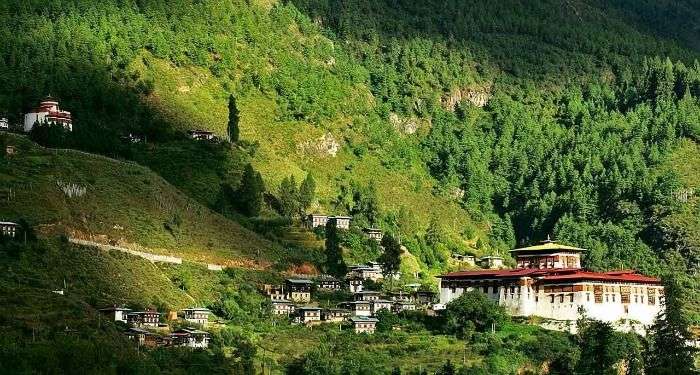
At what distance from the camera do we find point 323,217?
156000 mm

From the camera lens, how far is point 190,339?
114m

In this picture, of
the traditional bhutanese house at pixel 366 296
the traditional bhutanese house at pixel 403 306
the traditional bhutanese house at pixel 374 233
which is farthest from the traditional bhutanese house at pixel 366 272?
the traditional bhutanese house at pixel 374 233

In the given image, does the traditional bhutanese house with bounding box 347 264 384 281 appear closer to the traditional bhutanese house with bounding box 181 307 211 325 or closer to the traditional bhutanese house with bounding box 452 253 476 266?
the traditional bhutanese house with bounding box 452 253 476 266

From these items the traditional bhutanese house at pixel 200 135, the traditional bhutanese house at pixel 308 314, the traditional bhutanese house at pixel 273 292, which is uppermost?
the traditional bhutanese house at pixel 200 135

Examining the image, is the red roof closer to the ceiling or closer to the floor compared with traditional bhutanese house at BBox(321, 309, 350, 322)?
closer to the ceiling

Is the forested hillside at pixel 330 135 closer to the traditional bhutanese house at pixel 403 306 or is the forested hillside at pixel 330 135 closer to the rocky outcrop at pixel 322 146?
the rocky outcrop at pixel 322 146

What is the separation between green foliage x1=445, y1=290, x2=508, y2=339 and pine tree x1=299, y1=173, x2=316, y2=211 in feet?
115

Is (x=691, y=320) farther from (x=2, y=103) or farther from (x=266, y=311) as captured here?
(x=2, y=103)

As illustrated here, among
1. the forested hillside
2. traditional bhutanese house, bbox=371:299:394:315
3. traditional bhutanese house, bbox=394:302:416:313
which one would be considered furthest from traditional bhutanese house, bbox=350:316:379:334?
the forested hillside

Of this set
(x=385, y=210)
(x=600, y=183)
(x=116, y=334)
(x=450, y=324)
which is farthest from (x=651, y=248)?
(x=116, y=334)

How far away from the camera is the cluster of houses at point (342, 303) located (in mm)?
127062

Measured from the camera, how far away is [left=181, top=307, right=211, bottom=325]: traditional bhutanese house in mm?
120250

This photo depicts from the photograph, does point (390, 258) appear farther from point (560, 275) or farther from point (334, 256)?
point (560, 275)

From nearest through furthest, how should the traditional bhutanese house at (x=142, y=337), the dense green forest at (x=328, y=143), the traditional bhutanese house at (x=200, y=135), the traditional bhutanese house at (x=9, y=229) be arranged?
the traditional bhutanese house at (x=142, y=337) → the traditional bhutanese house at (x=9, y=229) → the dense green forest at (x=328, y=143) → the traditional bhutanese house at (x=200, y=135)
